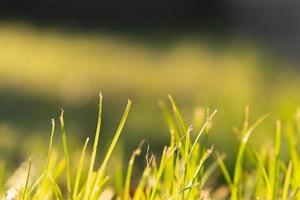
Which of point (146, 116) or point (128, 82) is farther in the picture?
point (128, 82)

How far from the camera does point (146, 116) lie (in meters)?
2.87

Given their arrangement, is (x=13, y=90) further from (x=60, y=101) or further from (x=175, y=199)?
(x=175, y=199)

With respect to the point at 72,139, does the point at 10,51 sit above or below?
below

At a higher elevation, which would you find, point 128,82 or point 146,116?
point 146,116

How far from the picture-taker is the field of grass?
1101mm

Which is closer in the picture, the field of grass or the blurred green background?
the field of grass

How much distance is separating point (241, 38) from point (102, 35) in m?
1.29

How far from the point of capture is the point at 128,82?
3.88 m

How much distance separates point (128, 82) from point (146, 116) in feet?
3.36

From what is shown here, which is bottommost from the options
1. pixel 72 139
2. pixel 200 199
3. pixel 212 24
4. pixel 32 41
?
pixel 212 24

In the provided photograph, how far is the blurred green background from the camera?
249 centimetres

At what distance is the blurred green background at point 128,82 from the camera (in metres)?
2.49

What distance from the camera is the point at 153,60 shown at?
5211 millimetres

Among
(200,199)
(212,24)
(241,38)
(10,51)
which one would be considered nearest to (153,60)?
(10,51)
